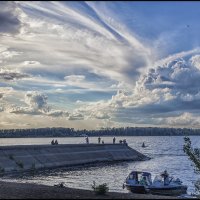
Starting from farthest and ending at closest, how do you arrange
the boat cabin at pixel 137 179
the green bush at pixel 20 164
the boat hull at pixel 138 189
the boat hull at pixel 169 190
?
1. the green bush at pixel 20 164
2. the boat cabin at pixel 137 179
3. the boat hull at pixel 169 190
4. the boat hull at pixel 138 189

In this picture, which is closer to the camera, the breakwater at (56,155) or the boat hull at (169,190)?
the boat hull at (169,190)

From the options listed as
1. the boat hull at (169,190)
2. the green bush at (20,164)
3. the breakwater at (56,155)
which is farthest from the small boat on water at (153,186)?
the green bush at (20,164)

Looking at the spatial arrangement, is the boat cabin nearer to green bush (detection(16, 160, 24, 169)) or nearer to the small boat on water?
the small boat on water

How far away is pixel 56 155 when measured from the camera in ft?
302

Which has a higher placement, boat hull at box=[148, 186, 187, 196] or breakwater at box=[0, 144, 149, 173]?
breakwater at box=[0, 144, 149, 173]

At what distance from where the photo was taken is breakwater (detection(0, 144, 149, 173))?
7731cm

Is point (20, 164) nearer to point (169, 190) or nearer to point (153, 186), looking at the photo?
point (153, 186)

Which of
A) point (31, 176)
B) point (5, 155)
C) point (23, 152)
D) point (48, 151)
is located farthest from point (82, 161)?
point (31, 176)

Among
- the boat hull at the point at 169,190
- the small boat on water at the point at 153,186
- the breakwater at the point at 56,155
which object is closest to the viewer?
the small boat on water at the point at 153,186

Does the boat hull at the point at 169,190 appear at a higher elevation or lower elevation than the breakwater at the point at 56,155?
lower

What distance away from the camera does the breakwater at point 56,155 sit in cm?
7731

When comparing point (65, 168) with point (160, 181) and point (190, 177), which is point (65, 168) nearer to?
point (190, 177)

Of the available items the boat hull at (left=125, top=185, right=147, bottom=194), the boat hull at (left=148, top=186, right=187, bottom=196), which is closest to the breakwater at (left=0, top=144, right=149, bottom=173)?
the boat hull at (left=125, top=185, right=147, bottom=194)

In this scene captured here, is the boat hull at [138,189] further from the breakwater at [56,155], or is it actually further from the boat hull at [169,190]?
the breakwater at [56,155]
